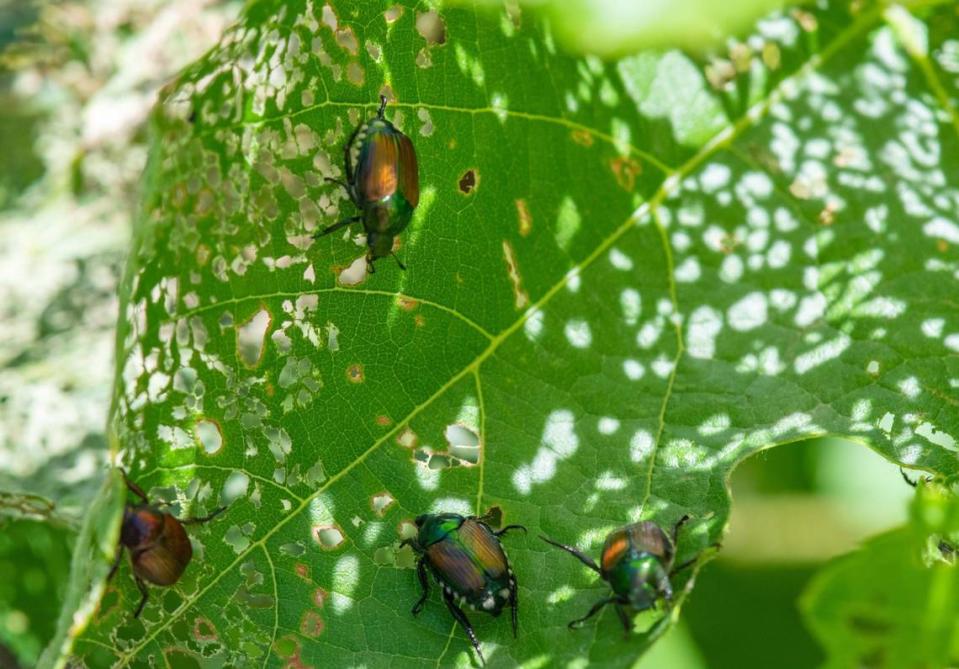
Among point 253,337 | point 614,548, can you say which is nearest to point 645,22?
point 253,337

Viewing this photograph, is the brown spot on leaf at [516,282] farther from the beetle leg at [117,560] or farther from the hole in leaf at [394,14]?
the beetle leg at [117,560]

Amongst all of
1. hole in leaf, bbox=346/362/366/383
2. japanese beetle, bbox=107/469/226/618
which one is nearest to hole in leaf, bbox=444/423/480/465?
hole in leaf, bbox=346/362/366/383

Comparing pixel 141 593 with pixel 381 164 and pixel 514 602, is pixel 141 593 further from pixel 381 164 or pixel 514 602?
pixel 381 164

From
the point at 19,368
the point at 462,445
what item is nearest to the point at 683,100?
the point at 462,445

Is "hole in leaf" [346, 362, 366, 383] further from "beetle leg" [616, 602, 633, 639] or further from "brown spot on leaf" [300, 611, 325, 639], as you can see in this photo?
"beetle leg" [616, 602, 633, 639]

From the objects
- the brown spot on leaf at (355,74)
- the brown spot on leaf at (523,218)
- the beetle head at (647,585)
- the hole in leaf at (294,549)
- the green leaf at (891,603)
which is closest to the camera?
the green leaf at (891,603)

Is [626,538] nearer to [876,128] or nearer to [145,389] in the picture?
[145,389]

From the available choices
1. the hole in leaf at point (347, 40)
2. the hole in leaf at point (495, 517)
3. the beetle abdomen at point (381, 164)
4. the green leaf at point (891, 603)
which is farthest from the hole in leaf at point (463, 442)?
the hole in leaf at point (347, 40)
